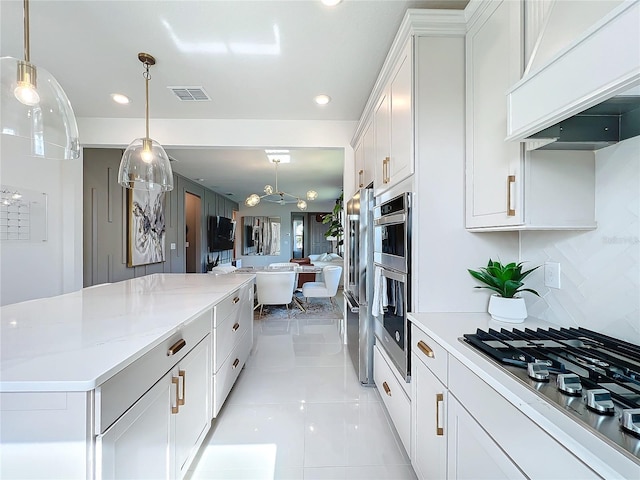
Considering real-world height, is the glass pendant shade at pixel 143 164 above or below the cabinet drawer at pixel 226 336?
above

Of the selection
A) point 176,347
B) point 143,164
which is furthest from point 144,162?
point 176,347

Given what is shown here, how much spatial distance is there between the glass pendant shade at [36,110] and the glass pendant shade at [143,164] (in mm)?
606

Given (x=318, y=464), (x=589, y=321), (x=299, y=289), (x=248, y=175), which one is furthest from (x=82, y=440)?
(x=299, y=289)

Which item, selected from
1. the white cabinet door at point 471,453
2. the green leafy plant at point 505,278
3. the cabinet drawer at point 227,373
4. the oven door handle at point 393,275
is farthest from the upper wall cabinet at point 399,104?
the cabinet drawer at point 227,373

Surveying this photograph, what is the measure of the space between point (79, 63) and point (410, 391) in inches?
127

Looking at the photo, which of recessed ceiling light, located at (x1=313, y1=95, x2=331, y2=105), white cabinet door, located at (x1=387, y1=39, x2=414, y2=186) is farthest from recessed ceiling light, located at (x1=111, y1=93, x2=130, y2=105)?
white cabinet door, located at (x1=387, y1=39, x2=414, y2=186)

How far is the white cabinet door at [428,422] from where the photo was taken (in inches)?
47.0

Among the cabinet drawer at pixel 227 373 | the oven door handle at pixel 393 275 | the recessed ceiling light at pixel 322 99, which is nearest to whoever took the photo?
the oven door handle at pixel 393 275

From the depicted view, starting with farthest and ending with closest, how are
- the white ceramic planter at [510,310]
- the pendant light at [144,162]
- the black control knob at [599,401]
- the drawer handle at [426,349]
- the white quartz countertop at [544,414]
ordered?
the pendant light at [144,162] → the white ceramic planter at [510,310] → the drawer handle at [426,349] → the black control knob at [599,401] → the white quartz countertop at [544,414]

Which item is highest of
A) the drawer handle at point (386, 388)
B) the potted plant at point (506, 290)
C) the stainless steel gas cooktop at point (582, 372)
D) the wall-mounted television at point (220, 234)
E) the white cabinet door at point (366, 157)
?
the white cabinet door at point (366, 157)

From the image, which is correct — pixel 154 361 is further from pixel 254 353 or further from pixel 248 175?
pixel 248 175

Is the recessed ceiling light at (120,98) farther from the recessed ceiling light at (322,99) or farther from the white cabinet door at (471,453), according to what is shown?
the white cabinet door at (471,453)

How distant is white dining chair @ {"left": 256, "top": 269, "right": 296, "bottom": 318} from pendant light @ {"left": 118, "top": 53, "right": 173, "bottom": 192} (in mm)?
2552

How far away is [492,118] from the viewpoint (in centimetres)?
139
